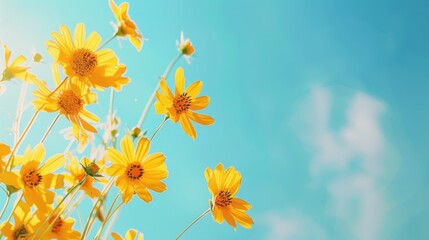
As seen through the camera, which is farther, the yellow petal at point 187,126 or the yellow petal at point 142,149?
the yellow petal at point 187,126

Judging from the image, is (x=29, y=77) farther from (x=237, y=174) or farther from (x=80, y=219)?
(x=237, y=174)

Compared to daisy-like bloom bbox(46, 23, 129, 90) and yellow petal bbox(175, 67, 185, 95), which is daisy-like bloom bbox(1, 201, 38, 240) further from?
yellow petal bbox(175, 67, 185, 95)

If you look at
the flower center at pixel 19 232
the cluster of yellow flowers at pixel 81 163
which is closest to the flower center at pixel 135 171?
the cluster of yellow flowers at pixel 81 163

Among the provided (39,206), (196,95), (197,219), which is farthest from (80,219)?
(196,95)

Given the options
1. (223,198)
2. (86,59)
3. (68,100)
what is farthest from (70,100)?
(223,198)

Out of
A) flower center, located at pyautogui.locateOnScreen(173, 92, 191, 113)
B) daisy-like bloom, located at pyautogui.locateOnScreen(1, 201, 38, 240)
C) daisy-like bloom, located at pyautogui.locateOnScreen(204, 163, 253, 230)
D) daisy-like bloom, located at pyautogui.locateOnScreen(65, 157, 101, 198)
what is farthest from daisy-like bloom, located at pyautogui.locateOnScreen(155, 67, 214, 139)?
daisy-like bloom, located at pyautogui.locateOnScreen(1, 201, 38, 240)

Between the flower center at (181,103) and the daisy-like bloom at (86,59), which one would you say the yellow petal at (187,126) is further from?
the daisy-like bloom at (86,59)

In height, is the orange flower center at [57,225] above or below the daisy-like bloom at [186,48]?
below
